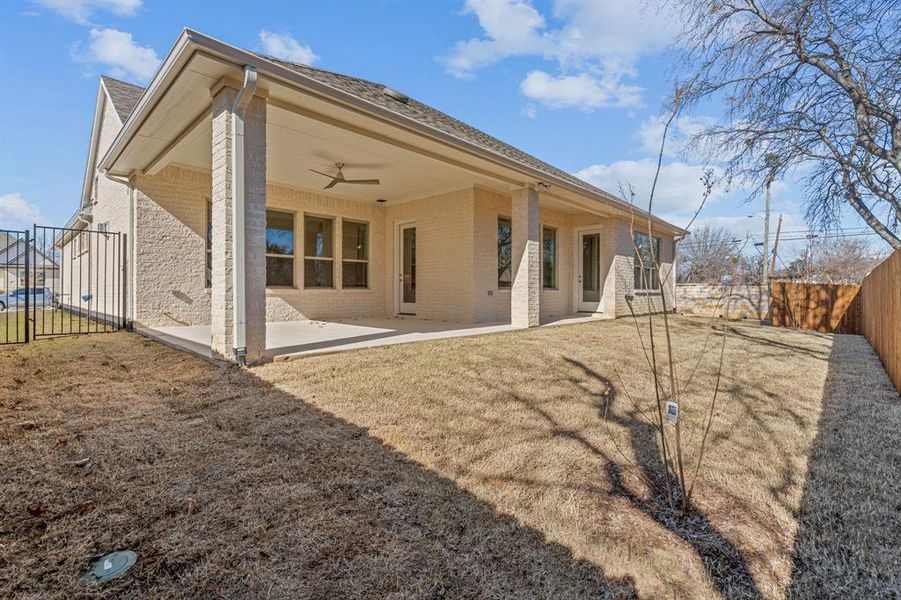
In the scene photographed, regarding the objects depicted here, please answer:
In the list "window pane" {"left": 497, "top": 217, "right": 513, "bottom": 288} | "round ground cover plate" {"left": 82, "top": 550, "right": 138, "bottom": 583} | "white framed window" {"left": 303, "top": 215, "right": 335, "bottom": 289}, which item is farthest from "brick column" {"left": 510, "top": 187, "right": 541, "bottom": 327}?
"round ground cover plate" {"left": 82, "top": 550, "right": 138, "bottom": 583}

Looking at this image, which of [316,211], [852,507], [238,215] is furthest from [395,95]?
[852,507]

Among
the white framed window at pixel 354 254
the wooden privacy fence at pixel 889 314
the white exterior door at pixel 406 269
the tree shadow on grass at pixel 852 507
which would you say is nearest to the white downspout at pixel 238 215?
the tree shadow on grass at pixel 852 507

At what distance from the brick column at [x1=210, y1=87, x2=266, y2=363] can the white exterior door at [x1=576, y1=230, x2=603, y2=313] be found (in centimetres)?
962

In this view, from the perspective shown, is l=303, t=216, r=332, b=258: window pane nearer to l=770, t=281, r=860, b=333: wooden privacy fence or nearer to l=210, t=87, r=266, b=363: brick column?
l=210, t=87, r=266, b=363: brick column

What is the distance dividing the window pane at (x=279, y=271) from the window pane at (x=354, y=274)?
4.13ft

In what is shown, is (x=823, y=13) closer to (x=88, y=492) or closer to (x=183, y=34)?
(x=183, y=34)

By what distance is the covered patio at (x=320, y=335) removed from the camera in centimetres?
→ 548

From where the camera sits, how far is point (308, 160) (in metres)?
7.26

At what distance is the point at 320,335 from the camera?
6.98m

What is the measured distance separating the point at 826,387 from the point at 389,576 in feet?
18.2

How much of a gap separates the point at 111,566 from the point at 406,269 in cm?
929

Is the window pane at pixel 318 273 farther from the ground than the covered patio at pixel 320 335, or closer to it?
farther from the ground

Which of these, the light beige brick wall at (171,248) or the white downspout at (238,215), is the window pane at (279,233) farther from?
the white downspout at (238,215)

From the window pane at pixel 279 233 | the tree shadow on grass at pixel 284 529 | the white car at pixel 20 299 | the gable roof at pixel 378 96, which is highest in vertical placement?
the gable roof at pixel 378 96
